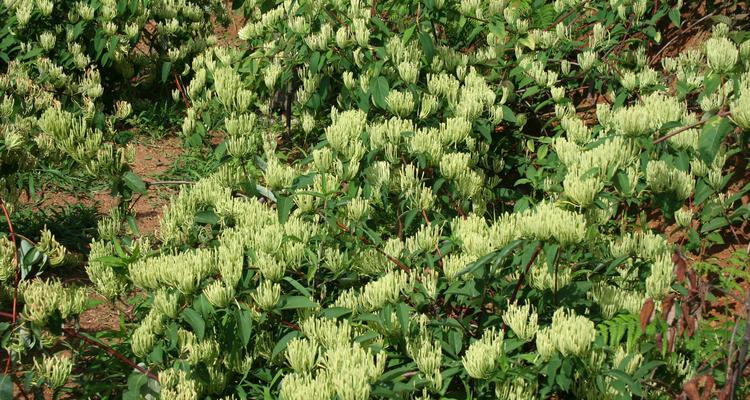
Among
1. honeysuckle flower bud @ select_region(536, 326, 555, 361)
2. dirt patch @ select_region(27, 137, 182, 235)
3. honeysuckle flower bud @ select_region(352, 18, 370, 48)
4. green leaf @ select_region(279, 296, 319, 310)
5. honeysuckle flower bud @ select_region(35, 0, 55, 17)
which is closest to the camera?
honeysuckle flower bud @ select_region(536, 326, 555, 361)

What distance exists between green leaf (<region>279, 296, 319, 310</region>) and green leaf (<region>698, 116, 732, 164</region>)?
4.40 feet

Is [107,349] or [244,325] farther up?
[244,325]

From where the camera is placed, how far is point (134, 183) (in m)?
3.22

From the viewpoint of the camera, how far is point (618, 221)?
427cm

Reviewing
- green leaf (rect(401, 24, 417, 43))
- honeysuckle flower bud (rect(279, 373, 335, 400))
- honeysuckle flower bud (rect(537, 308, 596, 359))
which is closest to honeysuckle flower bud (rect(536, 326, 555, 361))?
honeysuckle flower bud (rect(537, 308, 596, 359))

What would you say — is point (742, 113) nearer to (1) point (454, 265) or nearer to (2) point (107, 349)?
(1) point (454, 265)

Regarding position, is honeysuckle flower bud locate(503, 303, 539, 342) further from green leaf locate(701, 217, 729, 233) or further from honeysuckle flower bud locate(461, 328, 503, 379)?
green leaf locate(701, 217, 729, 233)

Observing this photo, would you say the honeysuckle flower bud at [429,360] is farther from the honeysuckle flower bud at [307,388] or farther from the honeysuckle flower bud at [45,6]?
the honeysuckle flower bud at [45,6]

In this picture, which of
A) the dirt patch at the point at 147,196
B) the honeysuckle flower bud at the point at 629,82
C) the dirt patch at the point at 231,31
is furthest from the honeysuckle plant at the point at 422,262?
the dirt patch at the point at 231,31

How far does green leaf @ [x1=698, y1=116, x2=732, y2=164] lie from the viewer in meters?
2.76

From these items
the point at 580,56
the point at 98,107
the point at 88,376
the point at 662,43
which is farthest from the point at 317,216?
the point at 662,43

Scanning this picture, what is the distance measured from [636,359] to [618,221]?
1863mm

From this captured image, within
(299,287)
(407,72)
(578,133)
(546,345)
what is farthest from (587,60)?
(546,345)

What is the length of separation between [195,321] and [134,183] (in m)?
0.77
